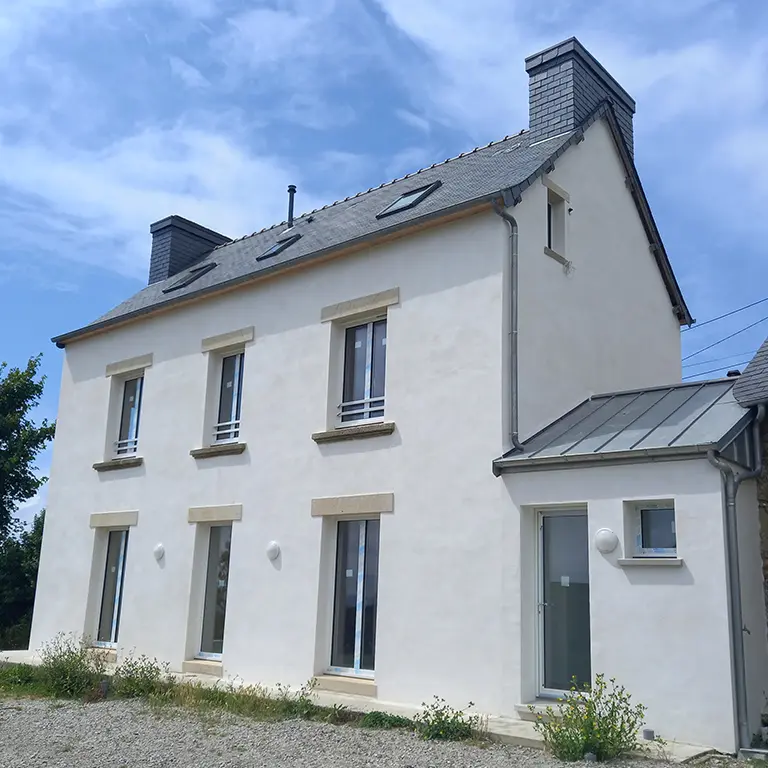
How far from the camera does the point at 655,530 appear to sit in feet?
27.1

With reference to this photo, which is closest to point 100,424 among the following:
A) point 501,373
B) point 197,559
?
point 197,559

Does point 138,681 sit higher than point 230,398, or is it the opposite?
point 230,398

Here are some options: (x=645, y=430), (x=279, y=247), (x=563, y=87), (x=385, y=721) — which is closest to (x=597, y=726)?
(x=385, y=721)

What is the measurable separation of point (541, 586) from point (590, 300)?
13.7 feet

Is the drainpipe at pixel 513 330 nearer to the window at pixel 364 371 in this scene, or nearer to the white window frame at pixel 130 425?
the window at pixel 364 371

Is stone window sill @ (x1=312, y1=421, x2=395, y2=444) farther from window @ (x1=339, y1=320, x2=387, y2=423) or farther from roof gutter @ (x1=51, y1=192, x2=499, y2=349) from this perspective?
roof gutter @ (x1=51, y1=192, x2=499, y2=349)

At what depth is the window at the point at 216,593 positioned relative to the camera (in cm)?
1234

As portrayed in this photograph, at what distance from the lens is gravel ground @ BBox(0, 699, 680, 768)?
729 centimetres

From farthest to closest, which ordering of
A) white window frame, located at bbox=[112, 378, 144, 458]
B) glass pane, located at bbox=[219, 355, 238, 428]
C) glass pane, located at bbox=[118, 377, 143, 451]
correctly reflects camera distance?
glass pane, located at bbox=[118, 377, 143, 451], white window frame, located at bbox=[112, 378, 144, 458], glass pane, located at bbox=[219, 355, 238, 428]

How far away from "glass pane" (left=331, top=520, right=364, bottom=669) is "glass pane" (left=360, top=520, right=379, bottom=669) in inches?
6.6

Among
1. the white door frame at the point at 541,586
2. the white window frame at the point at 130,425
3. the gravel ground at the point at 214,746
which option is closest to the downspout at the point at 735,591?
the gravel ground at the point at 214,746

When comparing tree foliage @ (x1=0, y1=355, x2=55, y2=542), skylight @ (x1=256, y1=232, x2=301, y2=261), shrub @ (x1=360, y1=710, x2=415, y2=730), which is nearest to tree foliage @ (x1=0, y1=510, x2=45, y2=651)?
tree foliage @ (x1=0, y1=355, x2=55, y2=542)

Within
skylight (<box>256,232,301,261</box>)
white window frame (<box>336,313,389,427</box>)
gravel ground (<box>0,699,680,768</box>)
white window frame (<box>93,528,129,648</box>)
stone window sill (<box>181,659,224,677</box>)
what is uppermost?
skylight (<box>256,232,301,261</box>)

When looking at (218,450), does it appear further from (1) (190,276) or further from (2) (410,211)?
(1) (190,276)
